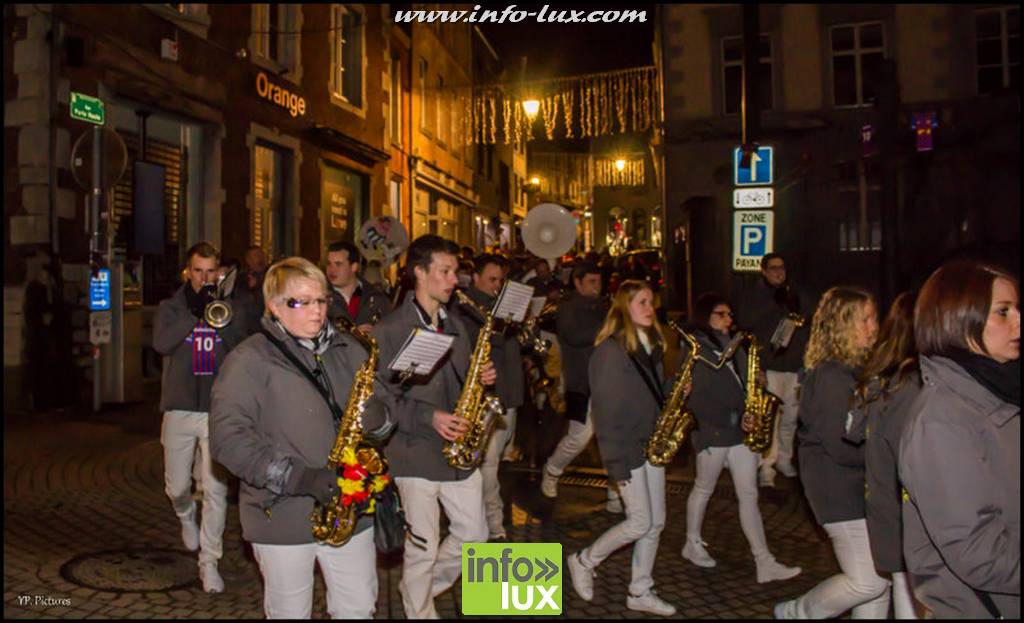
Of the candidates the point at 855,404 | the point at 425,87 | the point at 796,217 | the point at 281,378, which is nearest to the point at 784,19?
the point at 796,217

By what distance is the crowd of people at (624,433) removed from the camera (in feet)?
7.54

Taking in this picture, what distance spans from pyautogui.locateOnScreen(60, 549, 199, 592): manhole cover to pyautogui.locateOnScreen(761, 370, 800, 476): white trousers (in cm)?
484

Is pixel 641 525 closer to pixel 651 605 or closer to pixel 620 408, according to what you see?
pixel 651 605

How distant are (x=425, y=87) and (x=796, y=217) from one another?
487 inches

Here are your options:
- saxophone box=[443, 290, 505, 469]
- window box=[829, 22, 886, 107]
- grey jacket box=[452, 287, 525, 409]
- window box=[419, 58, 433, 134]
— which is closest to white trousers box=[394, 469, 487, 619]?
saxophone box=[443, 290, 505, 469]

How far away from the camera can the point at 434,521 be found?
377cm

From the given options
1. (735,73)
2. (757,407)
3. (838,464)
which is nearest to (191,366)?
(757,407)

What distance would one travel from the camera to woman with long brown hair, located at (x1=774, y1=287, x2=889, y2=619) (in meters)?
3.45

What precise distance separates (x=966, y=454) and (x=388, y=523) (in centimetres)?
211

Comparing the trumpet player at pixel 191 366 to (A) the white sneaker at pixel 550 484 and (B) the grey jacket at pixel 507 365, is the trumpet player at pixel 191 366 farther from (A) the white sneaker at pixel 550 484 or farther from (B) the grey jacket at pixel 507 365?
(A) the white sneaker at pixel 550 484

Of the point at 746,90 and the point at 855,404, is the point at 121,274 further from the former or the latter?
the point at 855,404

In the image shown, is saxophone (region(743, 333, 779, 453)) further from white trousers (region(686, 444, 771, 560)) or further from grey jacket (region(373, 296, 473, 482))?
grey jacket (region(373, 296, 473, 482))

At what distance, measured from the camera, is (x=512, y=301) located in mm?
5145

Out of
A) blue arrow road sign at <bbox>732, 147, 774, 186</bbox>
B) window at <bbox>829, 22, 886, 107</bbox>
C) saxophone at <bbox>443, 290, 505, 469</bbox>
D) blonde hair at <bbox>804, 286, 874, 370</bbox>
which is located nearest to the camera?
blonde hair at <bbox>804, 286, 874, 370</bbox>
